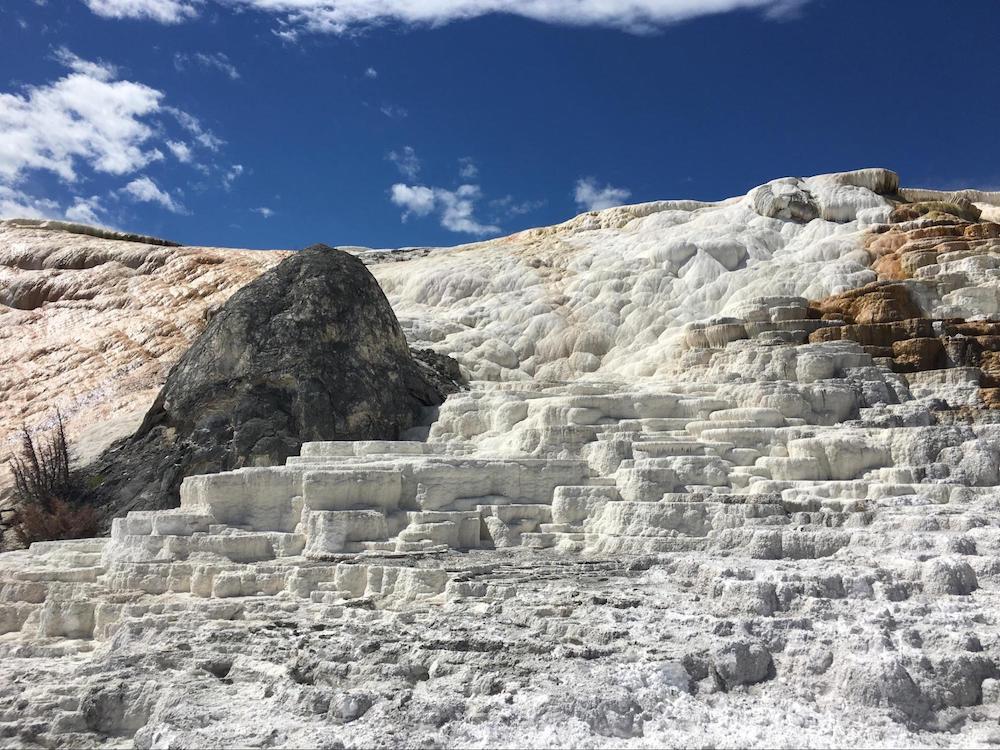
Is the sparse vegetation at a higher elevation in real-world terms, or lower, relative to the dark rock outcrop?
lower

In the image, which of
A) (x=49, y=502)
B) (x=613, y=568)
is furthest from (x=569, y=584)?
(x=49, y=502)

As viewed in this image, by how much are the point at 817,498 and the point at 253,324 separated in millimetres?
10353

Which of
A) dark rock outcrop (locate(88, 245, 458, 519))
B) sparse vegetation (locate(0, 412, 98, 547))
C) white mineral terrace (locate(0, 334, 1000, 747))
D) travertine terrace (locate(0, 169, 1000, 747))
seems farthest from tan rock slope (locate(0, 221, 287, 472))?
white mineral terrace (locate(0, 334, 1000, 747))

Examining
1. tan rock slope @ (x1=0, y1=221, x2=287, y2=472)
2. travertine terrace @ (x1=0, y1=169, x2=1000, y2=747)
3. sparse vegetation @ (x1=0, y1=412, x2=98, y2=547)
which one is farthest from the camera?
tan rock slope @ (x1=0, y1=221, x2=287, y2=472)

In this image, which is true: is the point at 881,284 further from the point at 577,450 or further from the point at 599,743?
the point at 599,743

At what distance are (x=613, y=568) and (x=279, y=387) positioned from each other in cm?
834

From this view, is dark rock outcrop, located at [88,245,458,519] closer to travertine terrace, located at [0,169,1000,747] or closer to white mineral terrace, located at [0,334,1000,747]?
travertine terrace, located at [0,169,1000,747]

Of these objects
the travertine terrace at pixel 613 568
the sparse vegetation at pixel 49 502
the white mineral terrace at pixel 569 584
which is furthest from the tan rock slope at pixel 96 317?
the white mineral terrace at pixel 569 584

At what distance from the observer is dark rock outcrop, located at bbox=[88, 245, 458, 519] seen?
1541 cm

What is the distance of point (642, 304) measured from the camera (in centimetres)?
2170

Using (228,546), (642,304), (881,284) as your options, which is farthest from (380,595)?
(642,304)

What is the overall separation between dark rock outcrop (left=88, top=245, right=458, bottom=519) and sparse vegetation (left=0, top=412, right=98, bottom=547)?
1.30ft

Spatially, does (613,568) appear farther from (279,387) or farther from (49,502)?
(49,502)

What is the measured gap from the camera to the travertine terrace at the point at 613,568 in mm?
6781
